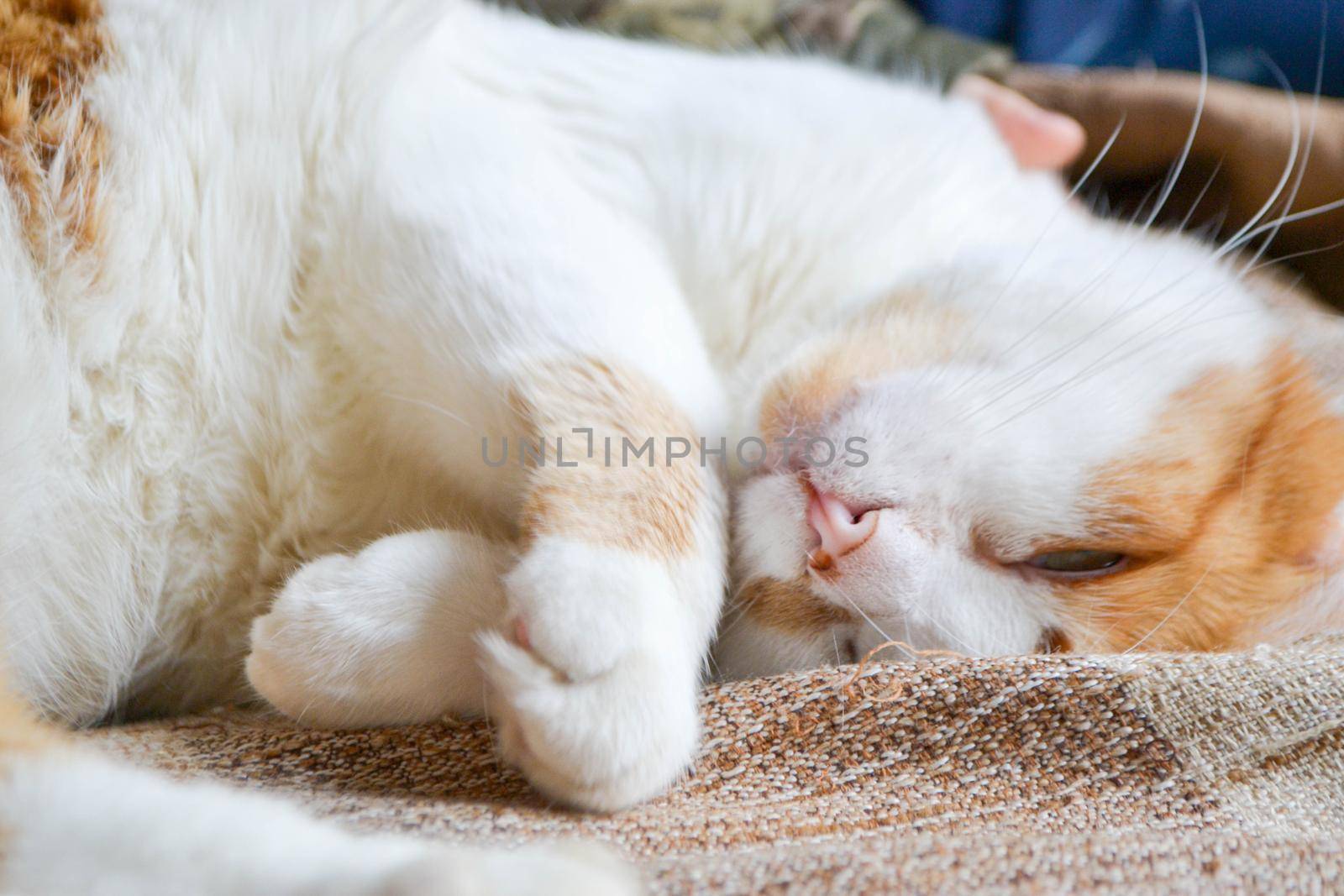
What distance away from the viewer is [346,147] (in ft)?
2.89

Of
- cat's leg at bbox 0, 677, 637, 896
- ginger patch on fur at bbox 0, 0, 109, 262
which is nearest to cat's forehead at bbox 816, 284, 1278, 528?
cat's leg at bbox 0, 677, 637, 896

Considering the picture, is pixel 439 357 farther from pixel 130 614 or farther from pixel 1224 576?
pixel 1224 576

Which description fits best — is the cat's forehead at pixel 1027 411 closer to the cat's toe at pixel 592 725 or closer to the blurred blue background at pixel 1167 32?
the cat's toe at pixel 592 725

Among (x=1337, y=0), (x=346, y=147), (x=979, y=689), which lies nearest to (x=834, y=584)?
(x=979, y=689)

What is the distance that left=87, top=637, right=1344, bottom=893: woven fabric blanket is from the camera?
26.0 inches

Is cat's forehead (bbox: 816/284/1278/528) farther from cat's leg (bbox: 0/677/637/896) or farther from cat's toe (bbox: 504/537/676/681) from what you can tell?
cat's leg (bbox: 0/677/637/896)

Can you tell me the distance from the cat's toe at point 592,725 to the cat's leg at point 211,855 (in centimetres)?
10

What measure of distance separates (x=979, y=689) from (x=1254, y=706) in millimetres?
206

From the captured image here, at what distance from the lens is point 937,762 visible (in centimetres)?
72

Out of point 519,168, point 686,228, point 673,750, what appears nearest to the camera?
point 673,750

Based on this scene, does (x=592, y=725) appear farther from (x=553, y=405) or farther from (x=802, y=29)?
(x=802, y=29)

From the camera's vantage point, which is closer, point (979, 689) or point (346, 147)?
point (979, 689)

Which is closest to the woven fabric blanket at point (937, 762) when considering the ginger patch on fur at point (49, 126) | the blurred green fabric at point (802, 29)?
the ginger patch on fur at point (49, 126)

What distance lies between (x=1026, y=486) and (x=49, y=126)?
0.83 metres
